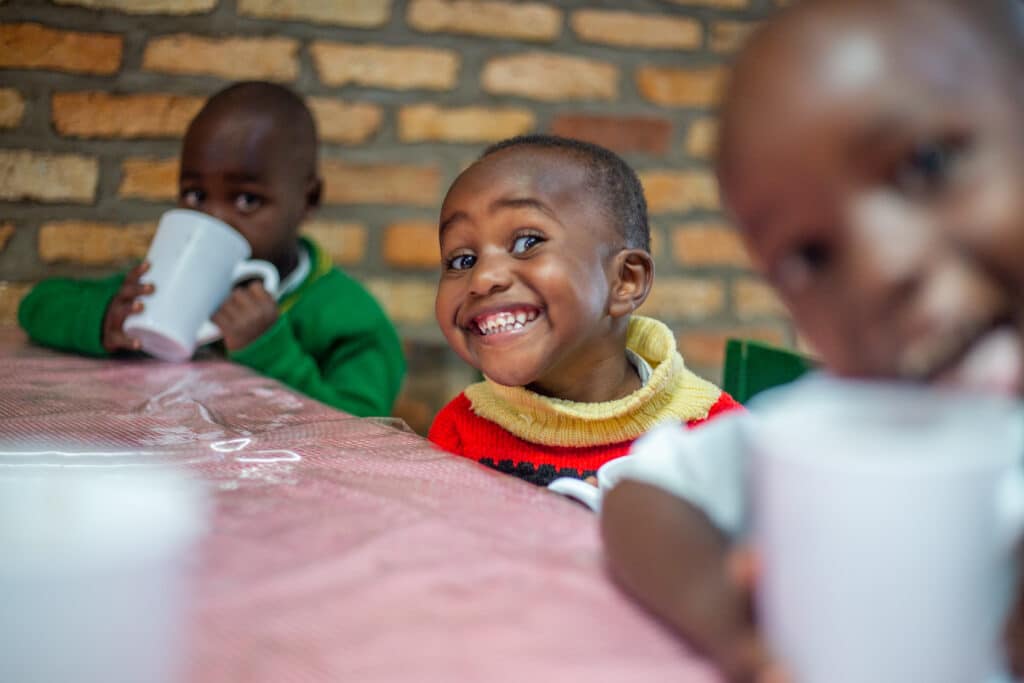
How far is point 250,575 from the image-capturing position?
0.43 metres

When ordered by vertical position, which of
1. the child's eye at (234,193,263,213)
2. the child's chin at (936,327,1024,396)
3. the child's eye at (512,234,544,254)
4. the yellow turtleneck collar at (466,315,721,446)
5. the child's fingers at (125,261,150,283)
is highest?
the child's chin at (936,327,1024,396)

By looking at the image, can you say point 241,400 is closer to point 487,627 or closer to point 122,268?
point 487,627

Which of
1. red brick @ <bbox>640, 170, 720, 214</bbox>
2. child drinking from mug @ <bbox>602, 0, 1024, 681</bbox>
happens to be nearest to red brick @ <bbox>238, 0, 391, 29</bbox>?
red brick @ <bbox>640, 170, 720, 214</bbox>

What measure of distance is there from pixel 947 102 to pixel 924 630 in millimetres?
168

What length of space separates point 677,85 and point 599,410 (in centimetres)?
109

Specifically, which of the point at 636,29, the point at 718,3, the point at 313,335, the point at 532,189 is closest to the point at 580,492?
the point at 532,189

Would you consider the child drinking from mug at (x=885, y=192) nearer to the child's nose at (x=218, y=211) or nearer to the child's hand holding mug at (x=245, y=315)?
the child's hand holding mug at (x=245, y=315)

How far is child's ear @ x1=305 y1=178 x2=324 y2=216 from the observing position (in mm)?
1596

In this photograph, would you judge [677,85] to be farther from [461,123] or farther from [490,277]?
[490,277]

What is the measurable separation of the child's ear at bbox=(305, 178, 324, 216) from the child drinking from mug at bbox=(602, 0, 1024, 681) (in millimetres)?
1326

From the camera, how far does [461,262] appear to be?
102cm

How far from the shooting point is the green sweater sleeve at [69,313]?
4.14 feet

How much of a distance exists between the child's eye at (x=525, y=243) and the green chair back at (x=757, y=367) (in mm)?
303

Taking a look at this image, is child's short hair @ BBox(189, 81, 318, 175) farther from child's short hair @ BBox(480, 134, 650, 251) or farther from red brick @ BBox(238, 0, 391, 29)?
child's short hair @ BBox(480, 134, 650, 251)
